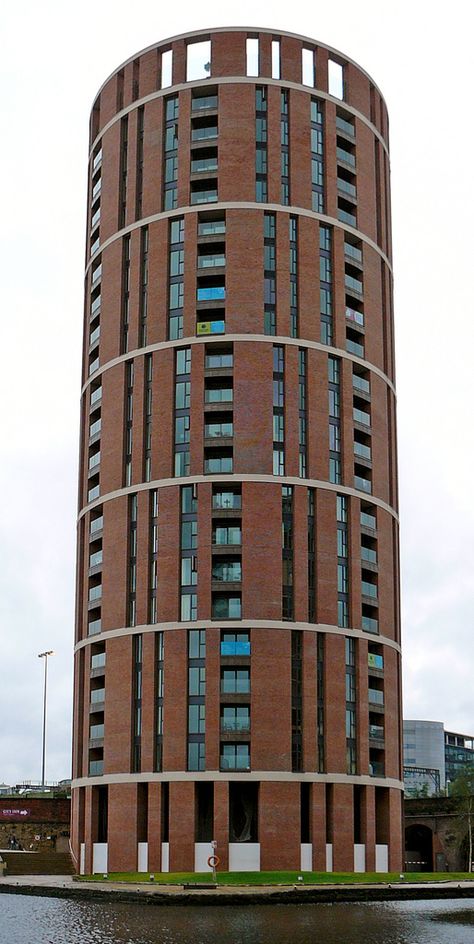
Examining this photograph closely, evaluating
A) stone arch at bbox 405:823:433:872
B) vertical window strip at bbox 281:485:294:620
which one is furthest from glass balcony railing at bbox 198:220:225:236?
stone arch at bbox 405:823:433:872

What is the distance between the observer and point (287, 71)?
95.9m

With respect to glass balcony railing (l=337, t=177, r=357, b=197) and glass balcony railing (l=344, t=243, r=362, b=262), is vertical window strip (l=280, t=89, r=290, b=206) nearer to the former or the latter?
glass balcony railing (l=337, t=177, r=357, b=197)

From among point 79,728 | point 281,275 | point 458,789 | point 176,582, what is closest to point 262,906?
point 176,582

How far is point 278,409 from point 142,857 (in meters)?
30.3

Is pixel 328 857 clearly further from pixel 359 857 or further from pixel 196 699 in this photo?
pixel 196 699

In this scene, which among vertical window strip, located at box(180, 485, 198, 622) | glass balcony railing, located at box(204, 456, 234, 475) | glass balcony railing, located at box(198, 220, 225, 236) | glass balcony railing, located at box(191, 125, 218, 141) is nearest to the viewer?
vertical window strip, located at box(180, 485, 198, 622)

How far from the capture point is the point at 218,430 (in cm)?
8850

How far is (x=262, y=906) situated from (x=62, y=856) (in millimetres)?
36640

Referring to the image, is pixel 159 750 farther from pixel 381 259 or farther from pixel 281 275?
pixel 381 259

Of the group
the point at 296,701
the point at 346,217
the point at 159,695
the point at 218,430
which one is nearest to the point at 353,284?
the point at 346,217

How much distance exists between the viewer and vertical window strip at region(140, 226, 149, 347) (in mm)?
93250

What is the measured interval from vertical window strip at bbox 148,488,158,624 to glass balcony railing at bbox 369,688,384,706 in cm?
1593

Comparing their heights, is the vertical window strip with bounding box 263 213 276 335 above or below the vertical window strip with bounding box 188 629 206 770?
above

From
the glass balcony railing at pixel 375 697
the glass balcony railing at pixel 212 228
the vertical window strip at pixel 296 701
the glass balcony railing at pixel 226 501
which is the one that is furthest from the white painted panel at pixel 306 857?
the glass balcony railing at pixel 212 228
